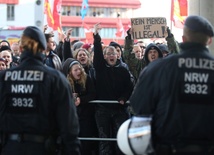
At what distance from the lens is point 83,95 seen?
1034 centimetres

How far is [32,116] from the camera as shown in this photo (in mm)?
6145

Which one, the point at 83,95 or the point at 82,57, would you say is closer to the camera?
the point at 83,95

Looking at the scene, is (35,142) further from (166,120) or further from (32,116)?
(166,120)

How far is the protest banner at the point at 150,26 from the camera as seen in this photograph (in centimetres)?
1202

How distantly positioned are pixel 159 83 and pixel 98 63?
493 cm

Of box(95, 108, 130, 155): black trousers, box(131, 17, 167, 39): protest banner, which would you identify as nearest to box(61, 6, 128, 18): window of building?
box(131, 17, 167, 39): protest banner

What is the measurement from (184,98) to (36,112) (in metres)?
1.46

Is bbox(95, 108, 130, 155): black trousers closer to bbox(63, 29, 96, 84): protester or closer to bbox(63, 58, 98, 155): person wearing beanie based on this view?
bbox(63, 58, 98, 155): person wearing beanie

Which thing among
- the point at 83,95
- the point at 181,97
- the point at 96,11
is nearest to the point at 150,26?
the point at 83,95

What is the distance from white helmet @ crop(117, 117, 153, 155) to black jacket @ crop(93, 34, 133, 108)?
4713 mm

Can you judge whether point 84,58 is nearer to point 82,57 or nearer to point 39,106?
point 82,57

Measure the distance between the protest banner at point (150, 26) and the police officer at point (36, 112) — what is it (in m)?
5.88

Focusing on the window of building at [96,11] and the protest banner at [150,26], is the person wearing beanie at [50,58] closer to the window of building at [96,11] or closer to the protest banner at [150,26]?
the protest banner at [150,26]

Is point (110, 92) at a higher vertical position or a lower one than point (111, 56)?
lower
